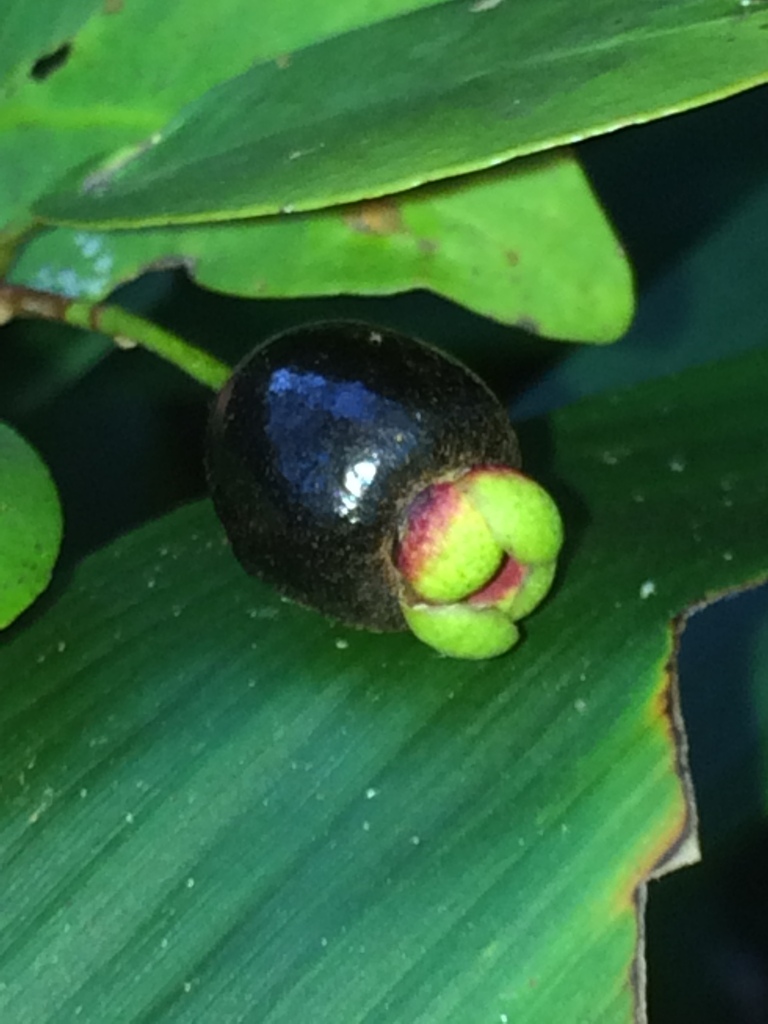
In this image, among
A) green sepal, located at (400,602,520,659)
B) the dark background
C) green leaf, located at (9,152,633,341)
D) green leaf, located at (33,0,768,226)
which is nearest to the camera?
green leaf, located at (33,0,768,226)

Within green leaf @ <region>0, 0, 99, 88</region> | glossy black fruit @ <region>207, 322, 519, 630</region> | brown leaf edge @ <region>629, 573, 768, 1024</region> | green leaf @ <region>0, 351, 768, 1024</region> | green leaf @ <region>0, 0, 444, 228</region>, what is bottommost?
brown leaf edge @ <region>629, 573, 768, 1024</region>

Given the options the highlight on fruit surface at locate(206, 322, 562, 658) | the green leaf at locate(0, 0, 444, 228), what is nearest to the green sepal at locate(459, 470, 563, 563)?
the highlight on fruit surface at locate(206, 322, 562, 658)

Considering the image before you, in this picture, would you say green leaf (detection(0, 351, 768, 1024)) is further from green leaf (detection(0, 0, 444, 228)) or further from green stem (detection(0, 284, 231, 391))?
green leaf (detection(0, 0, 444, 228))

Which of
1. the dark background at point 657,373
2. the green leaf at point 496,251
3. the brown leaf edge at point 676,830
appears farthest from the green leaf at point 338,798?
the dark background at point 657,373

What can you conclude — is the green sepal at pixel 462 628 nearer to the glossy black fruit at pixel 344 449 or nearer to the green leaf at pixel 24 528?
the glossy black fruit at pixel 344 449

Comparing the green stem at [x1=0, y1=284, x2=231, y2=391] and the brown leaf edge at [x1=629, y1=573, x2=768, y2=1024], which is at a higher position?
the green stem at [x1=0, y1=284, x2=231, y2=391]

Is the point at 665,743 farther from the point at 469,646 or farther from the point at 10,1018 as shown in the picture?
the point at 10,1018

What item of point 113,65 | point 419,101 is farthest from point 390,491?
point 113,65
